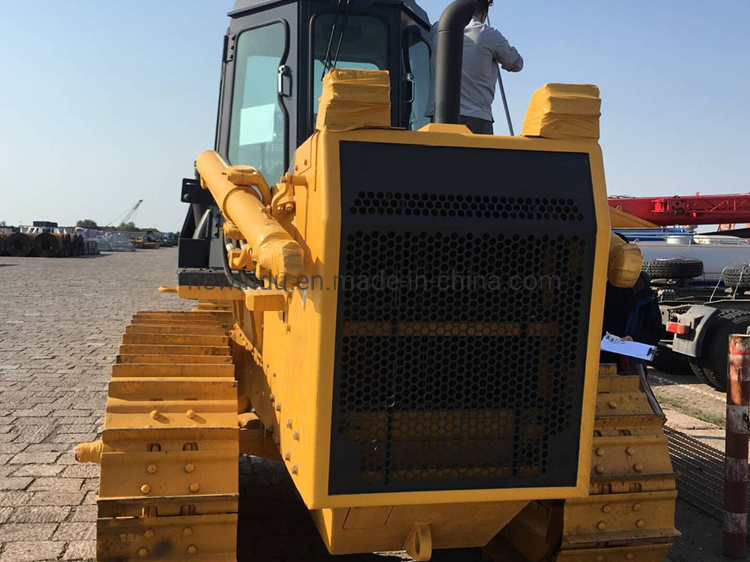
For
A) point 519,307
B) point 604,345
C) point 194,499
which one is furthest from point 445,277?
point 604,345

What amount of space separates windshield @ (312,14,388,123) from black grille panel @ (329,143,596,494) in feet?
5.51

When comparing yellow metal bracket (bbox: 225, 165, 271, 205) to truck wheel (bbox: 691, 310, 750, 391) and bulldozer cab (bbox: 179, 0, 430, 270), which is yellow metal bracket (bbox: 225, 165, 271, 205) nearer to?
bulldozer cab (bbox: 179, 0, 430, 270)

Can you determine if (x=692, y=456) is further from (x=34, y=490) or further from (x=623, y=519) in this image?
(x=34, y=490)

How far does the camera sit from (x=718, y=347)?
888cm

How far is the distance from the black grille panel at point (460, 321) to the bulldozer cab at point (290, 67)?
159cm

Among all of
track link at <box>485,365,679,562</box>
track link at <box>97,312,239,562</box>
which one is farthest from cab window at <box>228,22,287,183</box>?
track link at <box>485,365,679,562</box>

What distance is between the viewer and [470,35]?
3975mm

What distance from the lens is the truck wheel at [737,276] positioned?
10812mm

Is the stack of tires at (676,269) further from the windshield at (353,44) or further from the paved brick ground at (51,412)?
the windshield at (353,44)

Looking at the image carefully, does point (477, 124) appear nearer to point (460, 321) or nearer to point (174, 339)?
point (460, 321)

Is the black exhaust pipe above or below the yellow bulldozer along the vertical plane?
above

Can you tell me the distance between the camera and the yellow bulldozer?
244cm

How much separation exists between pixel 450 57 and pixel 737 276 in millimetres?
9355

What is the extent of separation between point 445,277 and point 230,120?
103 inches
